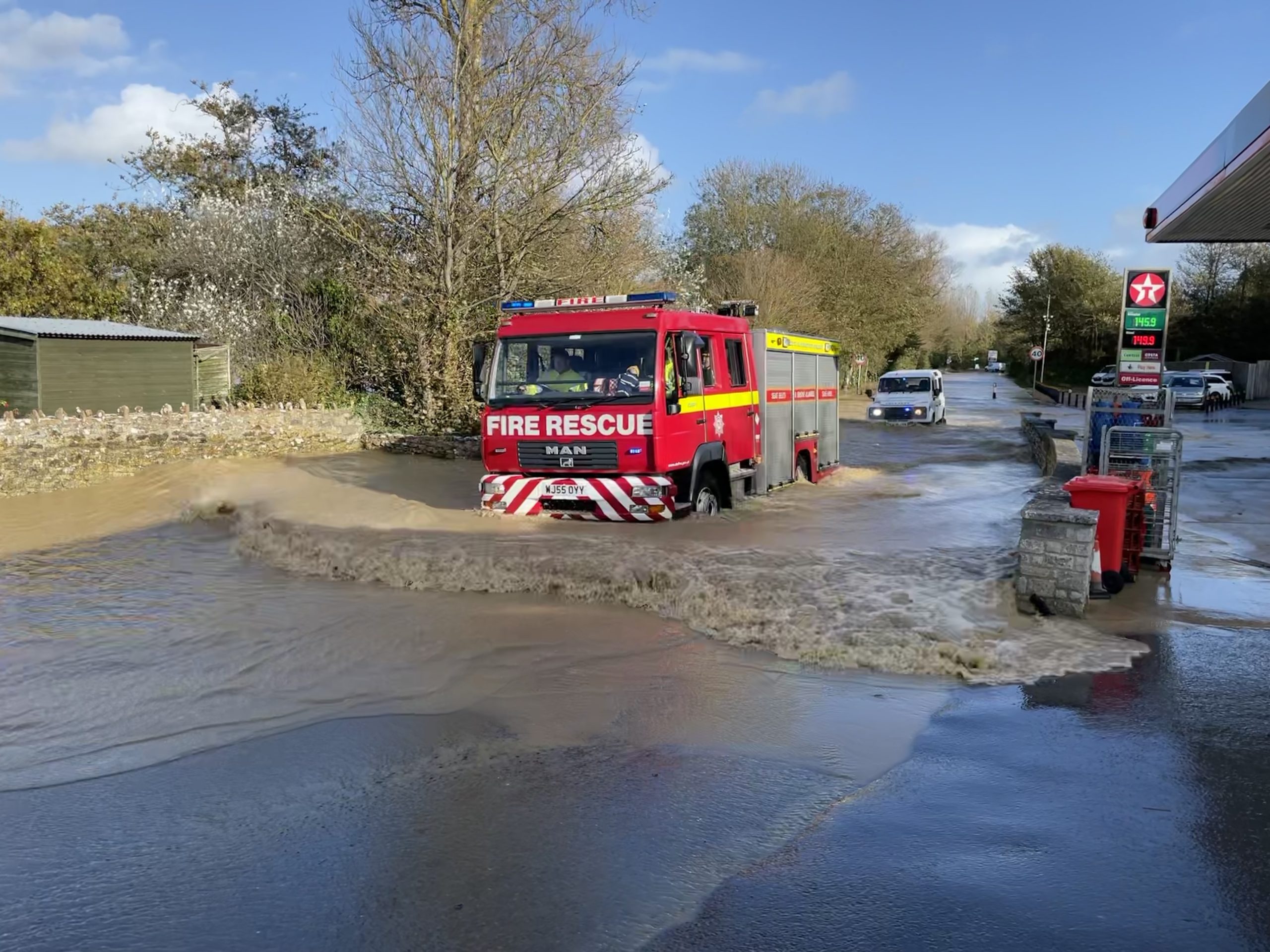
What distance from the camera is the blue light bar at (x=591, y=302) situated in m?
11.2

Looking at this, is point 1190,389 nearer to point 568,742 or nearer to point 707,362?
point 707,362

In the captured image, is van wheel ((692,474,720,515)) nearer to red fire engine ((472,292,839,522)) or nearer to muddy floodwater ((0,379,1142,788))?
red fire engine ((472,292,839,522))

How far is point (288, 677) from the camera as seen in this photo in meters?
6.27

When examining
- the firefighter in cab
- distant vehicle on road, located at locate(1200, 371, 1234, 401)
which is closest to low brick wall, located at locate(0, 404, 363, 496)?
the firefighter in cab

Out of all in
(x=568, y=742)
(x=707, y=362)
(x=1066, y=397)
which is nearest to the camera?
(x=568, y=742)

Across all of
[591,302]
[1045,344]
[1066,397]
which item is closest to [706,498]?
[591,302]

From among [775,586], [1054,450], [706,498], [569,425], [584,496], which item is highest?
[569,425]

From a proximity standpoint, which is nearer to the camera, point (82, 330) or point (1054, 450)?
point (1054, 450)

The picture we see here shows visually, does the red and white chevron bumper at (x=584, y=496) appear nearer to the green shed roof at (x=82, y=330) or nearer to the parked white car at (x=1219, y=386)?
the green shed roof at (x=82, y=330)

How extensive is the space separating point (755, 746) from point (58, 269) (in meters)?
25.9

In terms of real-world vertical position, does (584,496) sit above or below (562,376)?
below

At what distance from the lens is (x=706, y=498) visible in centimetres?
1186

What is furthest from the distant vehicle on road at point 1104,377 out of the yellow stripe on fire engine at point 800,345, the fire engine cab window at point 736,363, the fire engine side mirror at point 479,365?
the fire engine side mirror at point 479,365

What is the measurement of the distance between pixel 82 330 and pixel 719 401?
41.3 feet
